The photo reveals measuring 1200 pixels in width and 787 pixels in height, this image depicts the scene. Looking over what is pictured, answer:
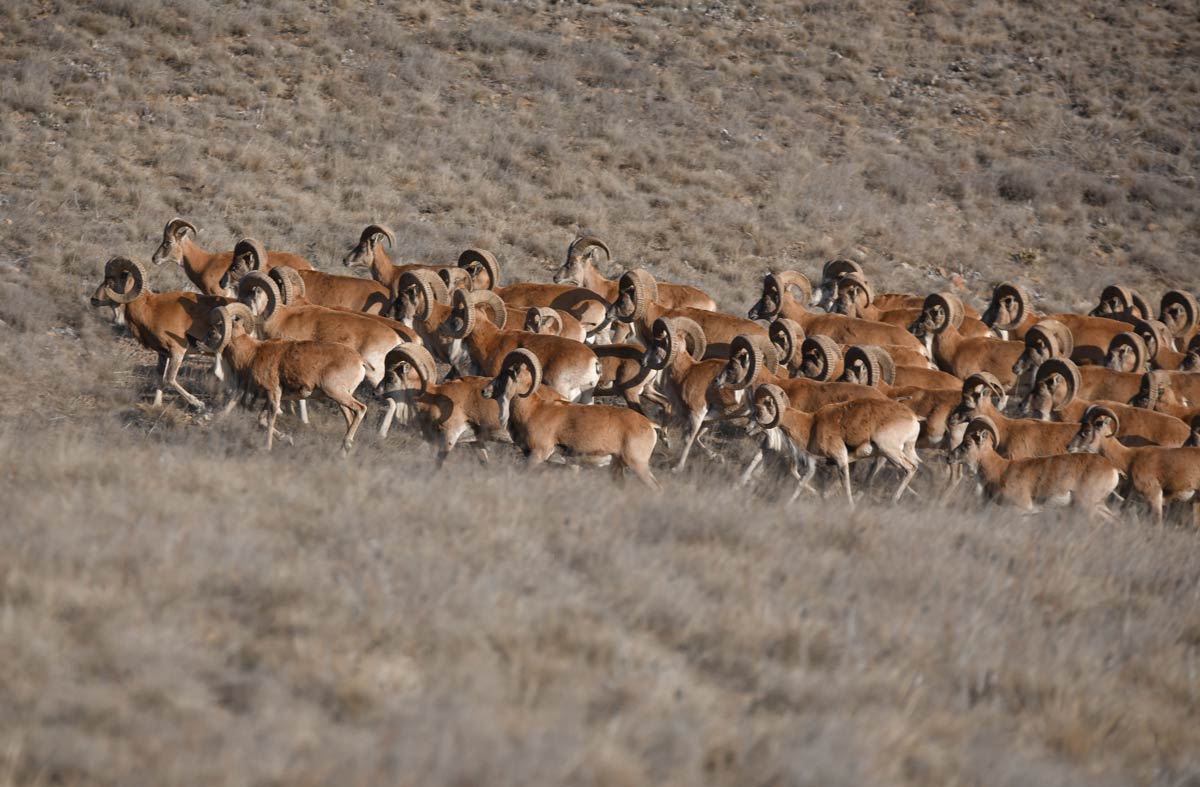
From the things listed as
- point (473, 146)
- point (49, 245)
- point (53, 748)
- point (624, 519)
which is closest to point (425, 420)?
point (624, 519)

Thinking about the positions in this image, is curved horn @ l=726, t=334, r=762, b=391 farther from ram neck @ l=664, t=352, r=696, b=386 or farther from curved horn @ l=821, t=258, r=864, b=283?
curved horn @ l=821, t=258, r=864, b=283

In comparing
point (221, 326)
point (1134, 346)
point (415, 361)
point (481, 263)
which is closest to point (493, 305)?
point (481, 263)

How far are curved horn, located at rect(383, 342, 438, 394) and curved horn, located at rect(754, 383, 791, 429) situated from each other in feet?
11.5

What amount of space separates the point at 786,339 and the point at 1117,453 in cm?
425

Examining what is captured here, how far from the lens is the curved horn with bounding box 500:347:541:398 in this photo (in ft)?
38.0

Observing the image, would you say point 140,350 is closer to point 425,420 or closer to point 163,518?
point 425,420

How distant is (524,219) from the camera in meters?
24.6

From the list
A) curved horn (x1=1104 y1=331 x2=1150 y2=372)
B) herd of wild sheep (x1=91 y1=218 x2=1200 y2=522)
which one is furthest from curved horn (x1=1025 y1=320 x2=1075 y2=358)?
curved horn (x1=1104 y1=331 x2=1150 y2=372)

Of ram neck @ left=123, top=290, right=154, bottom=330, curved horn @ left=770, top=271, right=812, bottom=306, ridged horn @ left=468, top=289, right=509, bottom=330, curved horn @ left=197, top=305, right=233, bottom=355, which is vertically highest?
curved horn @ left=770, top=271, right=812, bottom=306

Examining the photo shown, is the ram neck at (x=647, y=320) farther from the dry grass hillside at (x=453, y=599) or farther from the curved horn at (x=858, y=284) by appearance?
the curved horn at (x=858, y=284)

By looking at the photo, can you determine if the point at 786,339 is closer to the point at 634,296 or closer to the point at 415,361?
the point at 634,296

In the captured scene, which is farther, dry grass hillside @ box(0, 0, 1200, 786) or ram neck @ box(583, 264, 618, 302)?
ram neck @ box(583, 264, 618, 302)

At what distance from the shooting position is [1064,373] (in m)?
13.8

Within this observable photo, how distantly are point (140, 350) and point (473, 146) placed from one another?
12864mm
